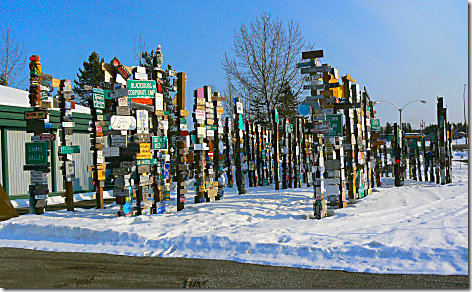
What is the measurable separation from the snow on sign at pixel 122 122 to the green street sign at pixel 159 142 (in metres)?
0.73

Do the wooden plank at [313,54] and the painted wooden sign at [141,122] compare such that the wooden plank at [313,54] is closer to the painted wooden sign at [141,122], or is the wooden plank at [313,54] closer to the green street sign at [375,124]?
the painted wooden sign at [141,122]

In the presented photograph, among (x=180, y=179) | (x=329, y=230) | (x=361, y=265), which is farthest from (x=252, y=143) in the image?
(x=361, y=265)

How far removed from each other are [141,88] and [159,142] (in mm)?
1500

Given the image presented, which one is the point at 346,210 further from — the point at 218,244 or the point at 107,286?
the point at 107,286

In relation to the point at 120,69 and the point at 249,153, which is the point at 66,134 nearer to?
the point at 120,69

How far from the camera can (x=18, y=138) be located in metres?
16.7

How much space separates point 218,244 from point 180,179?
4.39m

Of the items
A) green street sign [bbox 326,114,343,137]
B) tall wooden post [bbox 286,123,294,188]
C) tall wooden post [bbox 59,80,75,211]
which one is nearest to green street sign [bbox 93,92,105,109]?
tall wooden post [bbox 59,80,75,211]

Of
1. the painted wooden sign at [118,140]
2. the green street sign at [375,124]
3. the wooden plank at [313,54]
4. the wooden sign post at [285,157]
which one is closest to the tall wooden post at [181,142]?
the painted wooden sign at [118,140]

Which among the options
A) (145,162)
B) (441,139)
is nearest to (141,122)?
(145,162)

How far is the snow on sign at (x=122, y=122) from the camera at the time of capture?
32.1 ft

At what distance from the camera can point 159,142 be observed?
424 inches

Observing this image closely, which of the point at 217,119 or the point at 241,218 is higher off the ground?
the point at 217,119

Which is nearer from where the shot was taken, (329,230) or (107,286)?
(107,286)
